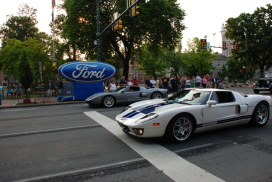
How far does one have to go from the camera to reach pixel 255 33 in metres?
39.3

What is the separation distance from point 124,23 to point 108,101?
14443 millimetres

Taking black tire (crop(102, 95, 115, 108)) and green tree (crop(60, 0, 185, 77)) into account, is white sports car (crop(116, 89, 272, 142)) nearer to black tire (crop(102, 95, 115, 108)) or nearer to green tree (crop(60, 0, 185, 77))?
black tire (crop(102, 95, 115, 108))

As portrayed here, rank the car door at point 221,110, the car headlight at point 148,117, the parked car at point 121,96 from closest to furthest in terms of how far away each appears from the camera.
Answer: the car headlight at point 148,117 → the car door at point 221,110 → the parked car at point 121,96

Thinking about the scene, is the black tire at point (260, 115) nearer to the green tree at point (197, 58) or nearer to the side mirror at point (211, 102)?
the side mirror at point (211, 102)

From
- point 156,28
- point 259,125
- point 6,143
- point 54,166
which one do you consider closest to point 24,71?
point 6,143

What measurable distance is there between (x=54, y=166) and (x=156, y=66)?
49760mm

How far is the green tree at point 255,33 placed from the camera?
38469 millimetres

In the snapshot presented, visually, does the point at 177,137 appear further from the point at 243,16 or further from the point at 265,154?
the point at 243,16

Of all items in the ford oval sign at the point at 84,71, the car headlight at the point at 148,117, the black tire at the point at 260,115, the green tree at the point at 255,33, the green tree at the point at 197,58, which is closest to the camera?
the car headlight at the point at 148,117

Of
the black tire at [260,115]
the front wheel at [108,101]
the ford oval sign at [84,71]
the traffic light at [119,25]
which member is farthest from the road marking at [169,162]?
the ford oval sign at [84,71]

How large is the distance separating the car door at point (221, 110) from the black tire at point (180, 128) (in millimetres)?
408

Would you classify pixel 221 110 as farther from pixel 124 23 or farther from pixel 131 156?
pixel 124 23

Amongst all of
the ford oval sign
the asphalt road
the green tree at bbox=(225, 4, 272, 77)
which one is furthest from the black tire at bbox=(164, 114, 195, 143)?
the green tree at bbox=(225, 4, 272, 77)

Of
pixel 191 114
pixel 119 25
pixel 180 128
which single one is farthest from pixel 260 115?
pixel 119 25
